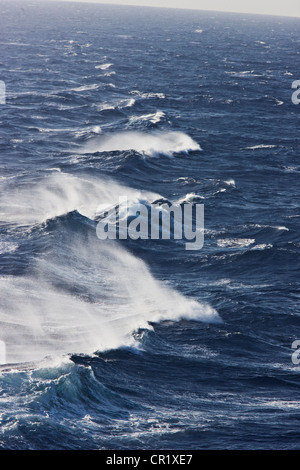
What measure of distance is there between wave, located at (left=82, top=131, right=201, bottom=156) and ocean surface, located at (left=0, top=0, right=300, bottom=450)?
0.38 meters

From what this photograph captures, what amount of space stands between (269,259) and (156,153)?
93.8 ft

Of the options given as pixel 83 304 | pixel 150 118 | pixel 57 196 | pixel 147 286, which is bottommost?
pixel 83 304

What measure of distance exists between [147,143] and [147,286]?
3709cm

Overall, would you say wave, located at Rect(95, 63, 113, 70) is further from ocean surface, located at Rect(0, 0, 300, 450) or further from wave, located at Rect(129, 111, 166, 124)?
wave, located at Rect(129, 111, 166, 124)

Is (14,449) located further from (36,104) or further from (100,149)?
(36,104)

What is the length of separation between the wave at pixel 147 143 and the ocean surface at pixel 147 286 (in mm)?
382

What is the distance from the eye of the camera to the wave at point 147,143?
70.2 meters

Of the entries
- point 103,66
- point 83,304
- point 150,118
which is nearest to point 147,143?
point 150,118

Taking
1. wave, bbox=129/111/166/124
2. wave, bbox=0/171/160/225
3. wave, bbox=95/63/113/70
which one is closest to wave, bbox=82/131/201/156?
wave, bbox=129/111/166/124

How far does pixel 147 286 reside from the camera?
3938 centimetres

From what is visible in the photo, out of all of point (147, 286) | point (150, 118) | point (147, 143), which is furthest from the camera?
point (150, 118)

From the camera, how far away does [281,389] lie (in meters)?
29.4

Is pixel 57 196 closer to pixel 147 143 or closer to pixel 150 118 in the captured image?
pixel 147 143

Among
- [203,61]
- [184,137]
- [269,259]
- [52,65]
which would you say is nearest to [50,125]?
[184,137]
